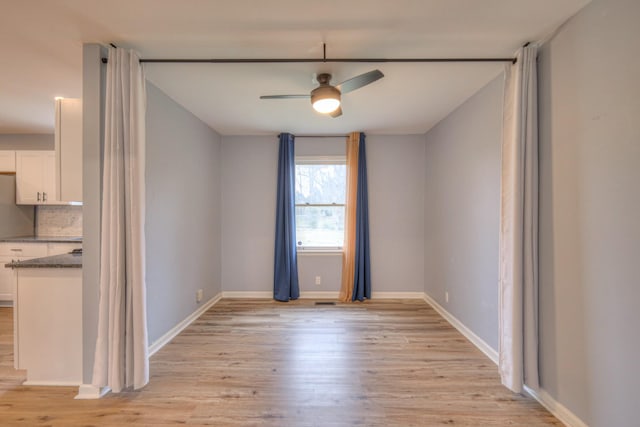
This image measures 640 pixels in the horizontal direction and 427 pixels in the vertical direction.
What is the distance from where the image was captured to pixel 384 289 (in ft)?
14.4

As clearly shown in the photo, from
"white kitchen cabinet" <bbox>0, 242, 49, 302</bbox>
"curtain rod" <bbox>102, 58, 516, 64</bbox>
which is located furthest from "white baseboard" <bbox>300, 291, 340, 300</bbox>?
"white kitchen cabinet" <bbox>0, 242, 49, 302</bbox>

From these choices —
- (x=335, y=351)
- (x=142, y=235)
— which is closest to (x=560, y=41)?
(x=335, y=351)

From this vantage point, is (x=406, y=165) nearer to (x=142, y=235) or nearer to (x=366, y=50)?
(x=366, y=50)

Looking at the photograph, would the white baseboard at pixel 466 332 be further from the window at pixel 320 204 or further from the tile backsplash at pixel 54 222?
the tile backsplash at pixel 54 222

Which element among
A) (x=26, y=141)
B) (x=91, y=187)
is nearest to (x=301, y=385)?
(x=91, y=187)

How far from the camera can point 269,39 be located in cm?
201

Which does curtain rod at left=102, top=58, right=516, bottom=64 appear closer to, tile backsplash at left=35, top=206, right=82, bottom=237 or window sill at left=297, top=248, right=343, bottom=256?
window sill at left=297, top=248, right=343, bottom=256

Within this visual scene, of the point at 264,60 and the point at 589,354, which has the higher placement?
the point at 264,60

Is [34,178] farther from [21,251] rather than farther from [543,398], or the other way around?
[543,398]

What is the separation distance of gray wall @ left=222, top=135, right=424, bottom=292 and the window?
9.7 inches

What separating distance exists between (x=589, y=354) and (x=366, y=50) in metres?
2.47

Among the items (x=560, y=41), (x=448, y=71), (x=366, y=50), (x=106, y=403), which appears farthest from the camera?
(x=448, y=71)

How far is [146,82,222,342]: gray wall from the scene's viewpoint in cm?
270

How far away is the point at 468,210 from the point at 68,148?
3.80 metres
